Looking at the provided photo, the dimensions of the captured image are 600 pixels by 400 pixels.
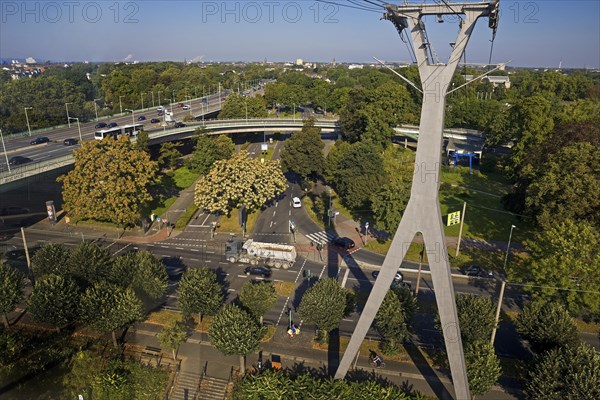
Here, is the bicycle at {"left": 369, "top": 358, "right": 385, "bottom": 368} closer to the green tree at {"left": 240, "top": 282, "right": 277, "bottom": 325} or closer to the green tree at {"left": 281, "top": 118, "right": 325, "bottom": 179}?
the green tree at {"left": 240, "top": 282, "right": 277, "bottom": 325}

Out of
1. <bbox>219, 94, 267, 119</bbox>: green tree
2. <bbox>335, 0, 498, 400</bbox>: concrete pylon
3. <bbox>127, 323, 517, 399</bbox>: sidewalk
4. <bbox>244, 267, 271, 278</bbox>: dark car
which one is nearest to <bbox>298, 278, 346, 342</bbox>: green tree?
<bbox>127, 323, 517, 399</bbox>: sidewalk

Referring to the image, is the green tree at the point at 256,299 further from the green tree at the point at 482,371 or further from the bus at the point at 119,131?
the bus at the point at 119,131

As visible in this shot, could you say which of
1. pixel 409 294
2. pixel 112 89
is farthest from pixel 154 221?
pixel 112 89

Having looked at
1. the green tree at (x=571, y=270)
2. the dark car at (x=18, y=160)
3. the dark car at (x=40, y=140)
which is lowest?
the green tree at (x=571, y=270)

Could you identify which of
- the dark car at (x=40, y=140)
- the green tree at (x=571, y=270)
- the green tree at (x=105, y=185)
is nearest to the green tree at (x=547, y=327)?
the green tree at (x=571, y=270)

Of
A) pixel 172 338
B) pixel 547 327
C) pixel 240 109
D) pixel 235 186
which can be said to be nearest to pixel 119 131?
pixel 235 186

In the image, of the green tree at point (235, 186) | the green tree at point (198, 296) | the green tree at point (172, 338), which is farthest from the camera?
the green tree at point (235, 186)

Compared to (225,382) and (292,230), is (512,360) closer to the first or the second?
(225,382)
